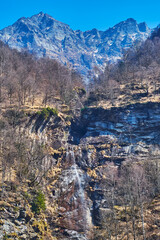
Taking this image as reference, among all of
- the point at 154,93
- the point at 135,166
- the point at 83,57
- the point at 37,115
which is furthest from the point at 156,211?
the point at 83,57

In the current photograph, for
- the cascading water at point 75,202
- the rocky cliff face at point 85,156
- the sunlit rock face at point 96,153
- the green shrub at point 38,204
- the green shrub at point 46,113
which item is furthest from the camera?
the green shrub at point 46,113

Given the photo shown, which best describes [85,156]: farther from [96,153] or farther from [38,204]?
[38,204]

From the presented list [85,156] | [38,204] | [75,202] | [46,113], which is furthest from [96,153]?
[38,204]

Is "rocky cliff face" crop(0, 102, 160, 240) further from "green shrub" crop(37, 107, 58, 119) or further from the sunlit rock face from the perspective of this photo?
"green shrub" crop(37, 107, 58, 119)

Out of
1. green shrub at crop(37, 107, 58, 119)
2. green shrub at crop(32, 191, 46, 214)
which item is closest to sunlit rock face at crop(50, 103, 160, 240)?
green shrub at crop(32, 191, 46, 214)

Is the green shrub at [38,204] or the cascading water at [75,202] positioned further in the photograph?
the cascading water at [75,202]

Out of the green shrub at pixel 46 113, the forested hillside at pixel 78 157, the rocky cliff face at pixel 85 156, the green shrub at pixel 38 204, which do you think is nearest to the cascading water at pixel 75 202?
the rocky cliff face at pixel 85 156

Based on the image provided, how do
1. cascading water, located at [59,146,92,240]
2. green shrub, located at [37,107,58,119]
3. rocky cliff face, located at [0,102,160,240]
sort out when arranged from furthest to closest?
green shrub, located at [37,107,58,119]
rocky cliff face, located at [0,102,160,240]
cascading water, located at [59,146,92,240]

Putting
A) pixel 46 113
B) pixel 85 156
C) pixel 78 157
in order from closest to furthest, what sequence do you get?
pixel 78 157, pixel 85 156, pixel 46 113

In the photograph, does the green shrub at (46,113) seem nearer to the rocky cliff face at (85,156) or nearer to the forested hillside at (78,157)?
the forested hillside at (78,157)

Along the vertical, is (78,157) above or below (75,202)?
above

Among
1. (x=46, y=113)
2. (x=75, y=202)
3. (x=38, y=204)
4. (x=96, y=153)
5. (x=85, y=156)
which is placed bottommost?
(x=75, y=202)

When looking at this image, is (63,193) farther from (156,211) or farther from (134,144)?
(134,144)

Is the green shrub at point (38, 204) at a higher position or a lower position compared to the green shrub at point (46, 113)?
lower
